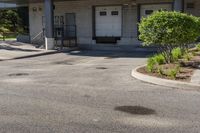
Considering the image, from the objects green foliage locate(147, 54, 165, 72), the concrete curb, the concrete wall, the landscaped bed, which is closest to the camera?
the concrete curb

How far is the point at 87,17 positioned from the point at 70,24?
6.28 feet

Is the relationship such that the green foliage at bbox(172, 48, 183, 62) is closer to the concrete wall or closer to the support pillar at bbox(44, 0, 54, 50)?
the concrete wall

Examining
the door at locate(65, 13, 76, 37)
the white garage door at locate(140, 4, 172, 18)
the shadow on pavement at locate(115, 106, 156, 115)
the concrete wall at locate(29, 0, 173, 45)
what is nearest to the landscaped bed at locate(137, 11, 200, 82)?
the shadow on pavement at locate(115, 106, 156, 115)

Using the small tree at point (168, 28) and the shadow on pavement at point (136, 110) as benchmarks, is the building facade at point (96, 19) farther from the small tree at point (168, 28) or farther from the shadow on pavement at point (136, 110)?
the shadow on pavement at point (136, 110)

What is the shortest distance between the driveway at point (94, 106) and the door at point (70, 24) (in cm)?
1678

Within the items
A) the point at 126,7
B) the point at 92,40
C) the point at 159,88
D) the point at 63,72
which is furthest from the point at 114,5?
the point at 159,88

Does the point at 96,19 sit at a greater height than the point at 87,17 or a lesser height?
lesser

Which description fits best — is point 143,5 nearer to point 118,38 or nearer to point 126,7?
point 126,7

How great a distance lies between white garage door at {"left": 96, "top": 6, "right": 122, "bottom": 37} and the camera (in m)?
27.0

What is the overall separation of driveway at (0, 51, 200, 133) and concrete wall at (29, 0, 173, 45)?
555 inches

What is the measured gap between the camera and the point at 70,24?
29.1 meters

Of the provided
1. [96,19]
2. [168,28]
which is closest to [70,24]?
[96,19]

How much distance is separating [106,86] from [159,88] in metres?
1.58

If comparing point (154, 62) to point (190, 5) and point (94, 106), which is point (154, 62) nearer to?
point (94, 106)
